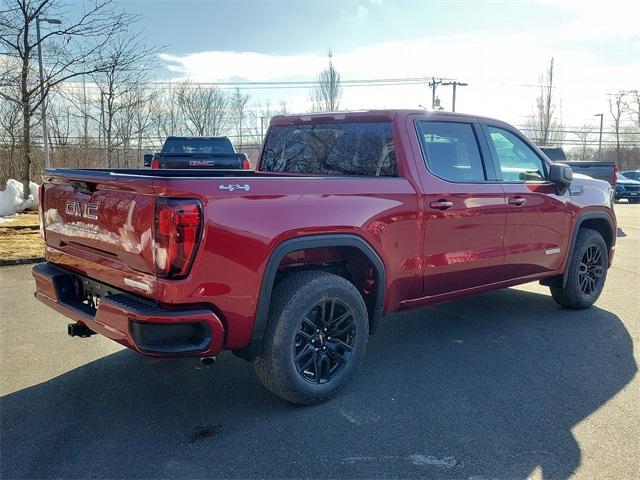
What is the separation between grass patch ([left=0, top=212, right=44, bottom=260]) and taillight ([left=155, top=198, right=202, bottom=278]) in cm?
618

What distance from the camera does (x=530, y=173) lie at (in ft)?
16.4

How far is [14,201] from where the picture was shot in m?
12.5

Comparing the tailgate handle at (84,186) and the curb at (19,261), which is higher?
the tailgate handle at (84,186)

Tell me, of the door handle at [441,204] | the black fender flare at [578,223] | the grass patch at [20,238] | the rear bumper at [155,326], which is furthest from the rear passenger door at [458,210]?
the grass patch at [20,238]

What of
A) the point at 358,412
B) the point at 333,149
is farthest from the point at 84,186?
the point at 358,412

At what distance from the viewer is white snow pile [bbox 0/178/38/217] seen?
1230 centimetres

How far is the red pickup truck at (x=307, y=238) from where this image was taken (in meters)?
2.79

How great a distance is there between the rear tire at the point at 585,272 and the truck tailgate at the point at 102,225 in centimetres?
434

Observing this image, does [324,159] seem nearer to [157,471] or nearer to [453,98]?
[157,471]

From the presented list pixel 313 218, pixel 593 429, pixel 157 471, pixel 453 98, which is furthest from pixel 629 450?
pixel 453 98

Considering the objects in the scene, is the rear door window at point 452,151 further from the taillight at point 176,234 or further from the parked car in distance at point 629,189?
the parked car in distance at point 629,189

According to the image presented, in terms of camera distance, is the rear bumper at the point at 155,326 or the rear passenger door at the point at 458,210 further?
the rear passenger door at the point at 458,210

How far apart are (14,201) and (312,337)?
11.6 m

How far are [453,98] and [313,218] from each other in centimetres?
4985
